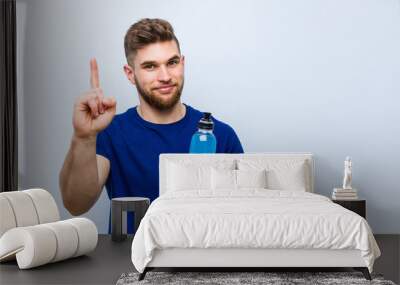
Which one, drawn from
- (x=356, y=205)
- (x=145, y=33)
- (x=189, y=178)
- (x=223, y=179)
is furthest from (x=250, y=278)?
(x=145, y=33)

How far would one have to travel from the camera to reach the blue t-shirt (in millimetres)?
7035

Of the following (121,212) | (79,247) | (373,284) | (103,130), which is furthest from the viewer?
(103,130)

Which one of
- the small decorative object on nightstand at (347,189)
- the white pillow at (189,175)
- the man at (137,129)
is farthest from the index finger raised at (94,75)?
the small decorative object on nightstand at (347,189)

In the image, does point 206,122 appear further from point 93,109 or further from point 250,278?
point 250,278

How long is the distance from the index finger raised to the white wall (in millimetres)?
110

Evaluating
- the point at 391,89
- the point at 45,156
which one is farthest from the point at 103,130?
the point at 391,89

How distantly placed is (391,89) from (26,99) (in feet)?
12.2

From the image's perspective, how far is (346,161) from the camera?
708 centimetres

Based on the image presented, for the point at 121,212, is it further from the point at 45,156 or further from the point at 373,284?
the point at 373,284

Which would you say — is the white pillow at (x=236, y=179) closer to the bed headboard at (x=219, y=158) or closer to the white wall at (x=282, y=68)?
the bed headboard at (x=219, y=158)

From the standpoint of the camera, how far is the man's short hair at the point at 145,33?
722 centimetres

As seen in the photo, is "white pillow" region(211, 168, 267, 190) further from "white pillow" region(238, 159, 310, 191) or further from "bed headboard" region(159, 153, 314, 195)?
"bed headboard" region(159, 153, 314, 195)

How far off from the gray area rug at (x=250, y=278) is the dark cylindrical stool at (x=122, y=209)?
1506 mm

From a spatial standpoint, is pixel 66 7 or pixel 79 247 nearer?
pixel 79 247
